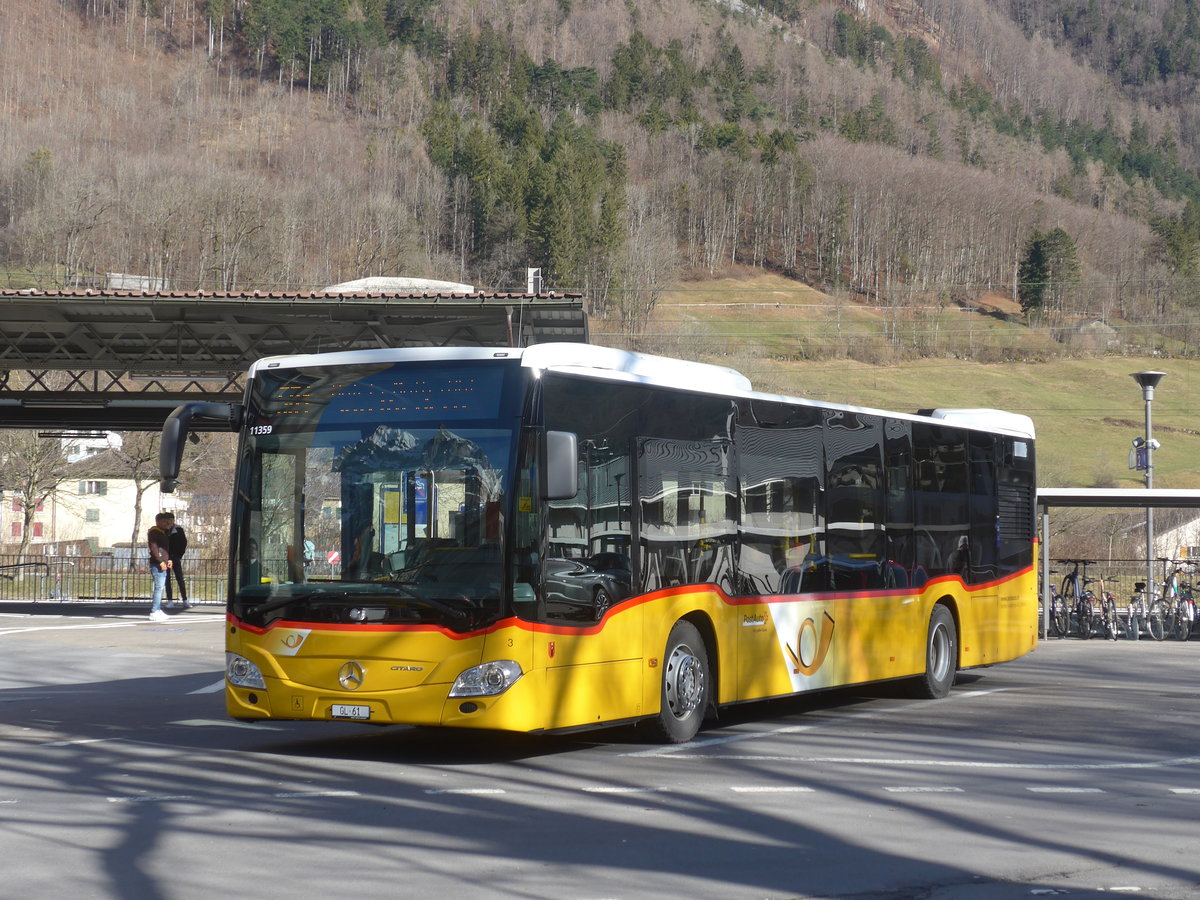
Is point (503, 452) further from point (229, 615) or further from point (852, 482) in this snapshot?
point (852, 482)

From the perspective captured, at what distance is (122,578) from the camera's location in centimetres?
3866

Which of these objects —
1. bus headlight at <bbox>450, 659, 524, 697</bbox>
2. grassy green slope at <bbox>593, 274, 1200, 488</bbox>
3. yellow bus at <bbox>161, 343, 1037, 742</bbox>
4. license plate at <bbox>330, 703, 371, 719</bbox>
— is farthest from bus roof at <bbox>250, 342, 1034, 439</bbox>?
grassy green slope at <bbox>593, 274, 1200, 488</bbox>

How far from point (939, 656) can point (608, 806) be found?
7.61 metres

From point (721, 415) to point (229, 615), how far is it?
4037mm

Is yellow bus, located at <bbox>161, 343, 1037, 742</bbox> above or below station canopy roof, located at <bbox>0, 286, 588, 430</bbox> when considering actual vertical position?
below

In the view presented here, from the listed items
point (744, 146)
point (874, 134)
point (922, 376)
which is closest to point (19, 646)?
point (922, 376)

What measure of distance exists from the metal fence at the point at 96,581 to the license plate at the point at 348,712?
91.4ft

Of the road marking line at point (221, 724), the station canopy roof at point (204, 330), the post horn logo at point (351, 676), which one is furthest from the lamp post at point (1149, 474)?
the post horn logo at point (351, 676)

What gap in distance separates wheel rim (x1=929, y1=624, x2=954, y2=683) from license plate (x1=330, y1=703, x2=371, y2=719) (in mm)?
7027

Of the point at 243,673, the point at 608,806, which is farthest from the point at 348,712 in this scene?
the point at 608,806

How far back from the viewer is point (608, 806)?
27.8 feet

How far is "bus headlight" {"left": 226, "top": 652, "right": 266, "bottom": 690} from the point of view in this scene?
406 inches

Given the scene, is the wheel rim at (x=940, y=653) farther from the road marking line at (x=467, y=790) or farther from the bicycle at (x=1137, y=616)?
the bicycle at (x=1137, y=616)

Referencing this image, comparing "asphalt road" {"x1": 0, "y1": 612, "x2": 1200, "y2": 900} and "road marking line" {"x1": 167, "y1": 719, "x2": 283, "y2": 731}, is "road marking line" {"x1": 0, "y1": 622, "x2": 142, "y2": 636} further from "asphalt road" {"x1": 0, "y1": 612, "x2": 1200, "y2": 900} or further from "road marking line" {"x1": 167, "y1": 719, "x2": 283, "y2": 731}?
"road marking line" {"x1": 167, "y1": 719, "x2": 283, "y2": 731}
